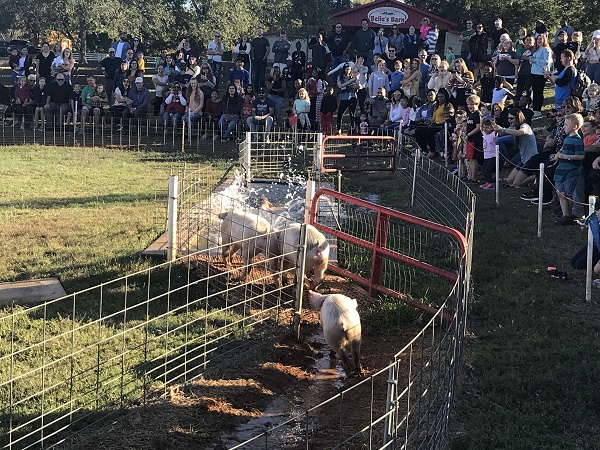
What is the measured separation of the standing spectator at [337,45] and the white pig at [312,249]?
17.5 m

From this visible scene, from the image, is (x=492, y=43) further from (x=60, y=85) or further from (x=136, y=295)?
(x=136, y=295)

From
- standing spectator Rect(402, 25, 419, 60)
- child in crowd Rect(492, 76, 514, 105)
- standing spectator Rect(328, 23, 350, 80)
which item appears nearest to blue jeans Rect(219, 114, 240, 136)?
standing spectator Rect(328, 23, 350, 80)

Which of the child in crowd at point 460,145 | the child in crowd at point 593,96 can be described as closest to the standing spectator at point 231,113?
the child in crowd at point 460,145

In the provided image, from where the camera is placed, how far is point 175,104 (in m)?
22.7

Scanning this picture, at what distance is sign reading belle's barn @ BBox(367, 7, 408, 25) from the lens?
33906 millimetres

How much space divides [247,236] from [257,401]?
120 inches

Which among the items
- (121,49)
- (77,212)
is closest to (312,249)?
(77,212)

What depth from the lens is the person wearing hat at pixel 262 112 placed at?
21605 millimetres

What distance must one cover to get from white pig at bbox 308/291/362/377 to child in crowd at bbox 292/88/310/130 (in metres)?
14.2

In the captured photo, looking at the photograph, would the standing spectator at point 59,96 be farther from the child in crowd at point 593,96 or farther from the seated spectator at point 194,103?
the child in crowd at point 593,96

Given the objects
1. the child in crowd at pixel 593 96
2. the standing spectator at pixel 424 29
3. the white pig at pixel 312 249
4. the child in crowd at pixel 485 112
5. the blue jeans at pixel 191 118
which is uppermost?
the standing spectator at pixel 424 29

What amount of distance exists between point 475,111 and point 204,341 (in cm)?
1023

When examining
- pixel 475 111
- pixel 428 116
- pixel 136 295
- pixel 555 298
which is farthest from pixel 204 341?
pixel 428 116

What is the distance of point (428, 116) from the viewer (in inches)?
739
